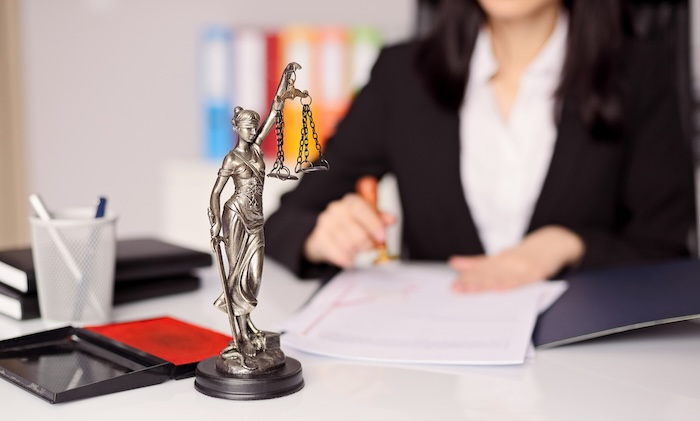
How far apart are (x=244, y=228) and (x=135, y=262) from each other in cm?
42

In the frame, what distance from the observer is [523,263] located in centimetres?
121

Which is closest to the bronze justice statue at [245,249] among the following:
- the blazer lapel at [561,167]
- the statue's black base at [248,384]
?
the statue's black base at [248,384]

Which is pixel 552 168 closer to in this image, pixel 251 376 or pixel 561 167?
pixel 561 167

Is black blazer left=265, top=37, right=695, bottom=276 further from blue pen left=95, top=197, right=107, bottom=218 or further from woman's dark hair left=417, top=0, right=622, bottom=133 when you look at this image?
blue pen left=95, top=197, right=107, bottom=218

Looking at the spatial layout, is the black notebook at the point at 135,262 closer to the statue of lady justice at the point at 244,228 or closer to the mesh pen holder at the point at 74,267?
the mesh pen holder at the point at 74,267

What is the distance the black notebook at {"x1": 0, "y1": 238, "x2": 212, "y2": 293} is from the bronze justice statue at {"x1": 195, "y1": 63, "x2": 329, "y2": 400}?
35cm

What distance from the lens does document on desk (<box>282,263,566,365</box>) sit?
2.82ft

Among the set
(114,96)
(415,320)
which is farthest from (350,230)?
(114,96)

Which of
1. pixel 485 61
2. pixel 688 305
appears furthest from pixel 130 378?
pixel 485 61

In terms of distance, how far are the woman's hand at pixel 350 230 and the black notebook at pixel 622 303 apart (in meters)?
0.26

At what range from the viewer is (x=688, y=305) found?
0.89 metres

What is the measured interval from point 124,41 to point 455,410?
9.63ft

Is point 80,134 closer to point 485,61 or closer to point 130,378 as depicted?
point 485,61

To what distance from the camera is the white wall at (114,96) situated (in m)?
3.32
